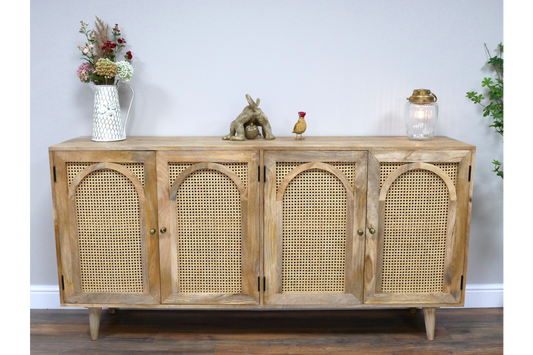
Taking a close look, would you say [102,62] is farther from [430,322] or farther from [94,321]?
[430,322]

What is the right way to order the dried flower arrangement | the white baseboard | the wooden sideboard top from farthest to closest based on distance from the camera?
the white baseboard → the dried flower arrangement → the wooden sideboard top

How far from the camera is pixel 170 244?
2.02m

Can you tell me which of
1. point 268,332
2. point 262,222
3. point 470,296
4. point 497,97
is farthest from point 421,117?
point 268,332

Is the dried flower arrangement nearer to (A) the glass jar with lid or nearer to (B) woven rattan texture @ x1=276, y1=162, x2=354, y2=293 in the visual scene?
(B) woven rattan texture @ x1=276, y1=162, x2=354, y2=293

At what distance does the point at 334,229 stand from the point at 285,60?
2.97 feet

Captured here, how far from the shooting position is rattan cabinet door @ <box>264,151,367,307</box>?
76.8 inches

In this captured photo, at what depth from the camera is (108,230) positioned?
202cm

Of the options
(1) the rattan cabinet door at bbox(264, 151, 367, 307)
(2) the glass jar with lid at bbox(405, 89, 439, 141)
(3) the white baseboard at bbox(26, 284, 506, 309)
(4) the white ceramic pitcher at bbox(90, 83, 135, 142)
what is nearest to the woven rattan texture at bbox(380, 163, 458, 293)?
(1) the rattan cabinet door at bbox(264, 151, 367, 307)

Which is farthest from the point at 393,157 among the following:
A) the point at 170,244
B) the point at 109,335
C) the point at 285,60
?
the point at 109,335

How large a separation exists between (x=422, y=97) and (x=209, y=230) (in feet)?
3.88

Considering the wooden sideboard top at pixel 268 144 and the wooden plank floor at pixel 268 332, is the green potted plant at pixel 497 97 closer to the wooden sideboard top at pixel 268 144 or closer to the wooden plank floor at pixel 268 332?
the wooden sideboard top at pixel 268 144

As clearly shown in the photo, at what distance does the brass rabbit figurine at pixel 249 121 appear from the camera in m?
2.08

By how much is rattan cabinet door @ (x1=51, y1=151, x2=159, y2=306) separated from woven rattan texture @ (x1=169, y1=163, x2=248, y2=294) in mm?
129

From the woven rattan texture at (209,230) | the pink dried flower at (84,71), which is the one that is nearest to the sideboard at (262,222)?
the woven rattan texture at (209,230)
